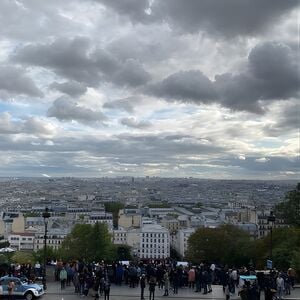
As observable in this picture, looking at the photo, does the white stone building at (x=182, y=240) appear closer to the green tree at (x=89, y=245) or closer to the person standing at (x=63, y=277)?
the green tree at (x=89, y=245)

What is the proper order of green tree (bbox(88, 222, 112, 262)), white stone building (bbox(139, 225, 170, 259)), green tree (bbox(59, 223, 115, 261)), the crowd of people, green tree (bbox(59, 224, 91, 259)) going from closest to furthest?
the crowd of people < green tree (bbox(88, 222, 112, 262)) < green tree (bbox(59, 223, 115, 261)) < green tree (bbox(59, 224, 91, 259)) < white stone building (bbox(139, 225, 170, 259))

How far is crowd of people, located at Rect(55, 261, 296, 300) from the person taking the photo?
20.3m

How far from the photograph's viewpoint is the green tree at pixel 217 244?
57.2 meters

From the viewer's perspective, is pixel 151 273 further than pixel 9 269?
No

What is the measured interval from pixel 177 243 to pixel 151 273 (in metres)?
103

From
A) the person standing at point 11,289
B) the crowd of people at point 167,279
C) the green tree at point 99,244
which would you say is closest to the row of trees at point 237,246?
the green tree at point 99,244

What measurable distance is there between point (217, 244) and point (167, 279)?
4014 cm

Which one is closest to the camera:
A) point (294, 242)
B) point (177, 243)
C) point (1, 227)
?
point (294, 242)

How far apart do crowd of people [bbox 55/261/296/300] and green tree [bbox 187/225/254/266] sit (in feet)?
109

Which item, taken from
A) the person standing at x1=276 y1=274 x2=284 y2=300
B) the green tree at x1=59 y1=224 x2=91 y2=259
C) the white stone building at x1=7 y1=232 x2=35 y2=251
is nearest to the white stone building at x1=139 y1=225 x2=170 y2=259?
the white stone building at x1=7 y1=232 x2=35 y2=251

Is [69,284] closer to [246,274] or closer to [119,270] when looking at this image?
[119,270]

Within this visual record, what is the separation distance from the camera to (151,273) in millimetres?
22203

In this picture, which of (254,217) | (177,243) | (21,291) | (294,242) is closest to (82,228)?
(294,242)

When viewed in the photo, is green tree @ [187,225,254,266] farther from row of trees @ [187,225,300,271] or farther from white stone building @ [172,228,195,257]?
white stone building @ [172,228,195,257]
